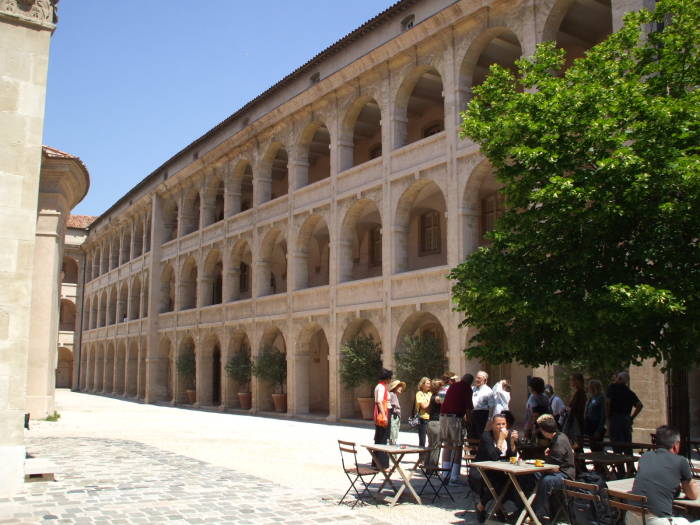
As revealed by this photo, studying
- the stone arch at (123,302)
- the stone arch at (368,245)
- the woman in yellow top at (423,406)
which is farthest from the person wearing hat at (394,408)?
the stone arch at (123,302)

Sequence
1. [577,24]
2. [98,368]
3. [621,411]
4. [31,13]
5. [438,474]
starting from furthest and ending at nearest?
[98,368]
[577,24]
[621,411]
[438,474]
[31,13]

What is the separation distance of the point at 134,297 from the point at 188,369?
11.7 metres

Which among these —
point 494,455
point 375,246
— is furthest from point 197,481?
point 375,246

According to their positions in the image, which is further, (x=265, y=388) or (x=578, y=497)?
(x=265, y=388)

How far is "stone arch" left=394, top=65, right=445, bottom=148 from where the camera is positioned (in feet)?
73.0

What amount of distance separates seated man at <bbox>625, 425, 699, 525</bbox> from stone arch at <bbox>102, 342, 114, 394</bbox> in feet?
151

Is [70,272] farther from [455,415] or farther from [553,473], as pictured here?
[553,473]

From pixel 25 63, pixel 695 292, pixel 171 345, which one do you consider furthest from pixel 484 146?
pixel 171 345

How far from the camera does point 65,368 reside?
6038 centimetres

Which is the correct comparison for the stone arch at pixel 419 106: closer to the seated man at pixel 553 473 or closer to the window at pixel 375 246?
the window at pixel 375 246

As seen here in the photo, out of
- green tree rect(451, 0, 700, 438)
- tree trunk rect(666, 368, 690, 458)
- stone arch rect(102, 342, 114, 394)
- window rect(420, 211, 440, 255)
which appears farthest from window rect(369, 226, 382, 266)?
stone arch rect(102, 342, 114, 394)

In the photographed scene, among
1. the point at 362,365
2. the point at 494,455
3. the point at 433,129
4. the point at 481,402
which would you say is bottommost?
the point at 494,455

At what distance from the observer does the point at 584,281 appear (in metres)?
9.21

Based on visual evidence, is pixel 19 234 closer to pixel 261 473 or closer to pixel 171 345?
pixel 261 473
